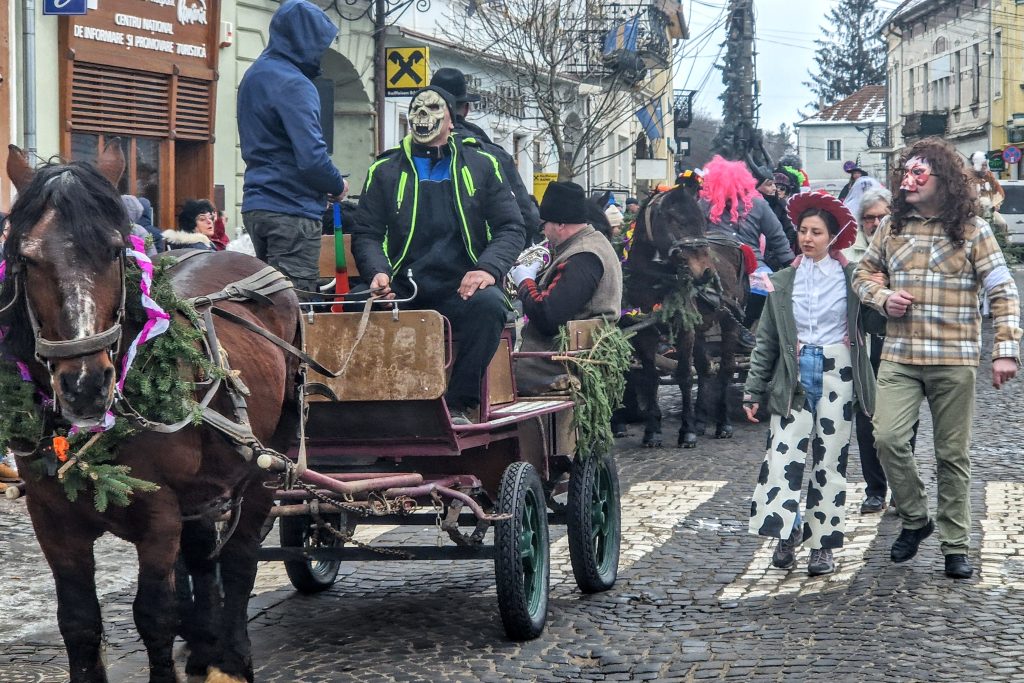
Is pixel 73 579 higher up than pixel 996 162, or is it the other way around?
pixel 996 162

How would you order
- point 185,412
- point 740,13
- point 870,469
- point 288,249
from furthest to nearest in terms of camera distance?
point 740,13
point 870,469
point 288,249
point 185,412

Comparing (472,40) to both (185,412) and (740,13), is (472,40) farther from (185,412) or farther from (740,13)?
Result: (185,412)

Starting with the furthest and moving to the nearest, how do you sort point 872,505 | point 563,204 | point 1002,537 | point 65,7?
point 65,7
point 872,505
point 563,204
point 1002,537

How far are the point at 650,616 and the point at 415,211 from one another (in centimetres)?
204

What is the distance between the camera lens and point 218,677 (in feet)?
17.9

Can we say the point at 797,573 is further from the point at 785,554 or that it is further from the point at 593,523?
the point at 593,523

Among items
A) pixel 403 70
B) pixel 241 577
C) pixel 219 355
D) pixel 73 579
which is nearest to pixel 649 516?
pixel 241 577

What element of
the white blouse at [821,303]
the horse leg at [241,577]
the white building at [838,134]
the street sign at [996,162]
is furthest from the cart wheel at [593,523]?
the white building at [838,134]

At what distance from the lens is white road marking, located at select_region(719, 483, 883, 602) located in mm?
7207

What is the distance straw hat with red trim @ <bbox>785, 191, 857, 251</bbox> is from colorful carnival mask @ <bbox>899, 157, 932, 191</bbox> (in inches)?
12.7

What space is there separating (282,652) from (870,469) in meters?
4.27

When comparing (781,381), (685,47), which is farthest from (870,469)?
(685,47)

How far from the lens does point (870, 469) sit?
360 inches

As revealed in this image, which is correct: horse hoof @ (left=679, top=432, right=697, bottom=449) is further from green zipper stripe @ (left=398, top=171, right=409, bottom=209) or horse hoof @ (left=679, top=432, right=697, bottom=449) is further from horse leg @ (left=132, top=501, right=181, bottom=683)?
horse leg @ (left=132, top=501, right=181, bottom=683)
